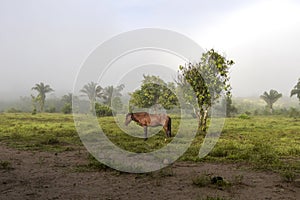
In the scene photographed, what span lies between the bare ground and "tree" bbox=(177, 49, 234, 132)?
10.4 metres

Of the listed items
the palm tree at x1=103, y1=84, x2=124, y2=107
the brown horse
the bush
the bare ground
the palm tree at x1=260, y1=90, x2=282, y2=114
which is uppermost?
the palm tree at x1=260, y1=90, x2=282, y2=114

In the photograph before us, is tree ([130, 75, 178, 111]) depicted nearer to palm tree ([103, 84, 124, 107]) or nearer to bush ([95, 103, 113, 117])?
palm tree ([103, 84, 124, 107])

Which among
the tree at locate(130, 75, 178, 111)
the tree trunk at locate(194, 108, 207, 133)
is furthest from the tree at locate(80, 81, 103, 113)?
the tree trunk at locate(194, 108, 207, 133)

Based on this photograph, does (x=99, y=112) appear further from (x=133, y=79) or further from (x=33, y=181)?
(x=33, y=181)

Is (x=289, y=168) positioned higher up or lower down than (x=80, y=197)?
higher up

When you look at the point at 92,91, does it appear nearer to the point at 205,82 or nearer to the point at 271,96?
the point at 205,82

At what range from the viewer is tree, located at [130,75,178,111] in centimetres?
2672

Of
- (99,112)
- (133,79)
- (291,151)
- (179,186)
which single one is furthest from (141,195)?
(99,112)

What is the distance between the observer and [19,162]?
11.4 meters

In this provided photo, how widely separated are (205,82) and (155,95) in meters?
9.74

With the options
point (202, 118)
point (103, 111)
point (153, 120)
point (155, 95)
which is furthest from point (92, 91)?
point (153, 120)

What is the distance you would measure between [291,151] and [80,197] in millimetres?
10715

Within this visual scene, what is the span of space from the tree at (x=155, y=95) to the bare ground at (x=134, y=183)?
15.8 meters

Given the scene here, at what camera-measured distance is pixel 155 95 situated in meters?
30.1
